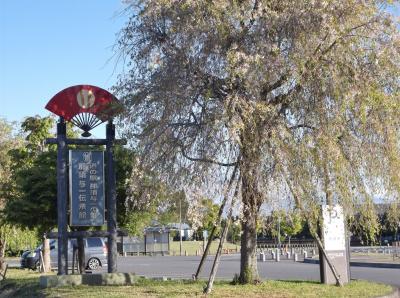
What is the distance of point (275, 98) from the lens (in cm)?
1362

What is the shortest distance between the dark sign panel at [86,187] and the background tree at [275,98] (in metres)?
3.90

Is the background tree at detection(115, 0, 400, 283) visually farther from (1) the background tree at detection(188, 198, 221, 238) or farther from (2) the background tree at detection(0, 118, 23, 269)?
(2) the background tree at detection(0, 118, 23, 269)

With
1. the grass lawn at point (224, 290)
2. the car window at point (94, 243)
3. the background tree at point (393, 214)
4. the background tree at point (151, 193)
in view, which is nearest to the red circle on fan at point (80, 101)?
the background tree at point (151, 193)

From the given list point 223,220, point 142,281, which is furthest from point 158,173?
point 142,281

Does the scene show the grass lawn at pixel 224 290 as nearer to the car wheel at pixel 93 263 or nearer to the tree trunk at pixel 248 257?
the tree trunk at pixel 248 257

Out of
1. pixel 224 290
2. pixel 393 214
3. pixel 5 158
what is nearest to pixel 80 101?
pixel 224 290

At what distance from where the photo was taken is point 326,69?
41.5ft

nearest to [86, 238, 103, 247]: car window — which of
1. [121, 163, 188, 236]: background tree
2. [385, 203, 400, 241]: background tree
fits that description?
[121, 163, 188, 236]: background tree

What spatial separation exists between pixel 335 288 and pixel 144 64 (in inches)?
270

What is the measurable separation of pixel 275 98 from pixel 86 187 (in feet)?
21.0

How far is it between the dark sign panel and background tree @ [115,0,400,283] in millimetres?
3899

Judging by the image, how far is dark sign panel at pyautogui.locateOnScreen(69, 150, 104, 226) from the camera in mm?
17281

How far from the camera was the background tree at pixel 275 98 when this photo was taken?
12.6 metres

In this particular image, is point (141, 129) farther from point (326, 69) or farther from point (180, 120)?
point (326, 69)
